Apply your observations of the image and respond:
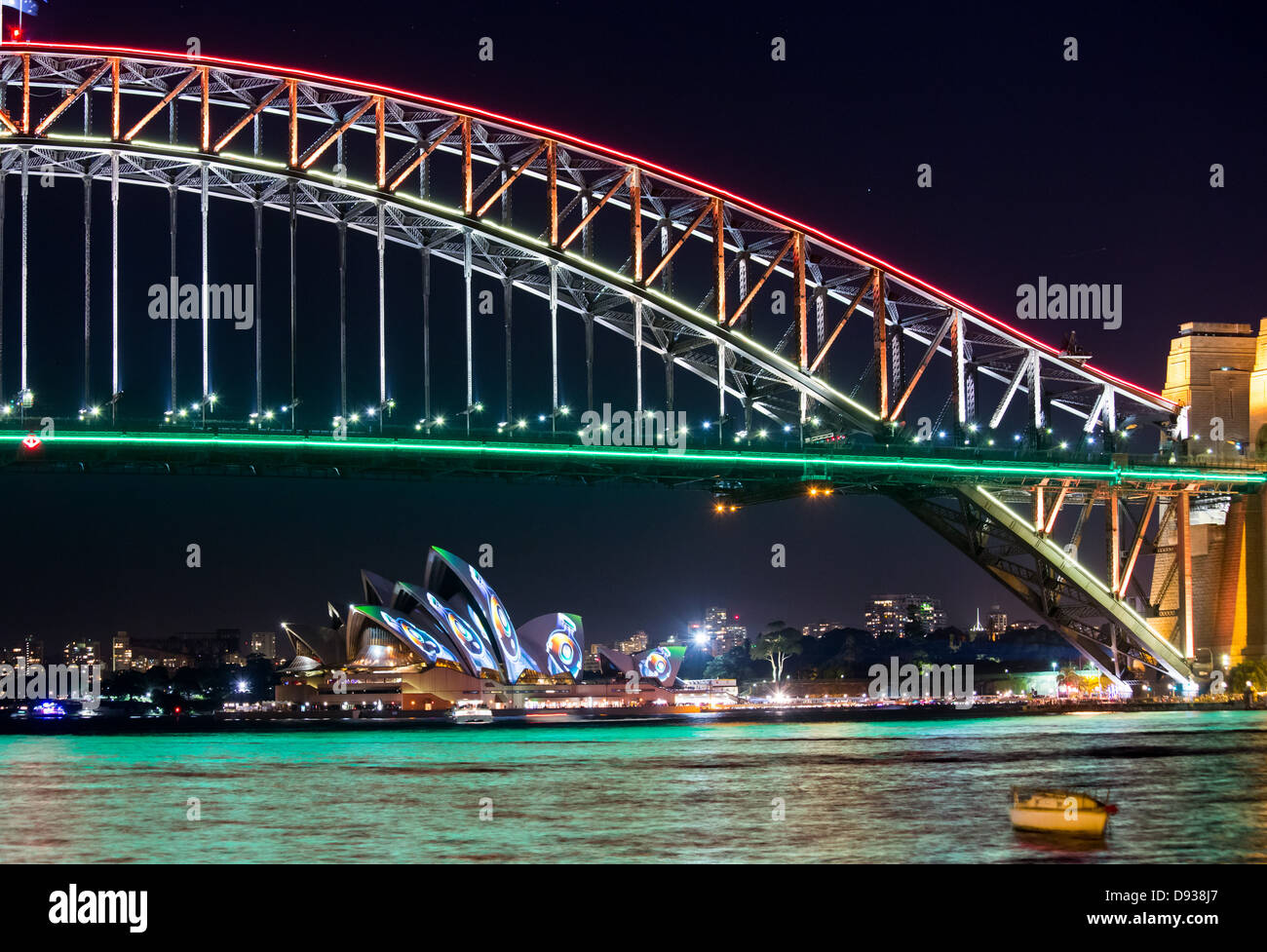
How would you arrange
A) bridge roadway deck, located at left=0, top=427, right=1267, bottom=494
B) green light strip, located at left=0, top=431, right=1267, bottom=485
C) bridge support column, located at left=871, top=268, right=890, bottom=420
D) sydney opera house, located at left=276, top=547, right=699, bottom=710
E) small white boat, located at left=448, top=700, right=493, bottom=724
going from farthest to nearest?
sydney opera house, located at left=276, top=547, right=699, bottom=710 → small white boat, located at left=448, top=700, right=493, bottom=724 → bridge support column, located at left=871, top=268, right=890, bottom=420 → bridge roadway deck, located at left=0, top=427, right=1267, bottom=494 → green light strip, located at left=0, top=431, right=1267, bottom=485

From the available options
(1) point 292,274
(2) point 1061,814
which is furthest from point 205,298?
(2) point 1061,814

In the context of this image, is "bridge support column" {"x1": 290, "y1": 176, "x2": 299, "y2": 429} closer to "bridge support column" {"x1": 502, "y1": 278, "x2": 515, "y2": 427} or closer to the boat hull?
A: "bridge support column" {"x1": 502, "y1": 278, "x2": 515, "y2": 427}

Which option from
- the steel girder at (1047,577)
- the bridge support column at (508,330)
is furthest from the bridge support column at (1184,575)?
the bridge support column at (508,330)

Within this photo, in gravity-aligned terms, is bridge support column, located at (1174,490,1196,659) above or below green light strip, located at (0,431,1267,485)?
below

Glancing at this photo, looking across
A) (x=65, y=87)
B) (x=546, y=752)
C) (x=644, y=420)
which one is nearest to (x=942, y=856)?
(x=546, y=752)

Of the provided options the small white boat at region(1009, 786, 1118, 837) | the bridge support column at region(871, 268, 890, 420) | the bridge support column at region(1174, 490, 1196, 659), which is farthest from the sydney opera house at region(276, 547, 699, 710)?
the small white boat at region(1009, 786, 1118, 837)

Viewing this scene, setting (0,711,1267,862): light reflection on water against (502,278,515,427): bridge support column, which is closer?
(0,711,1267,862): light reflection on water
